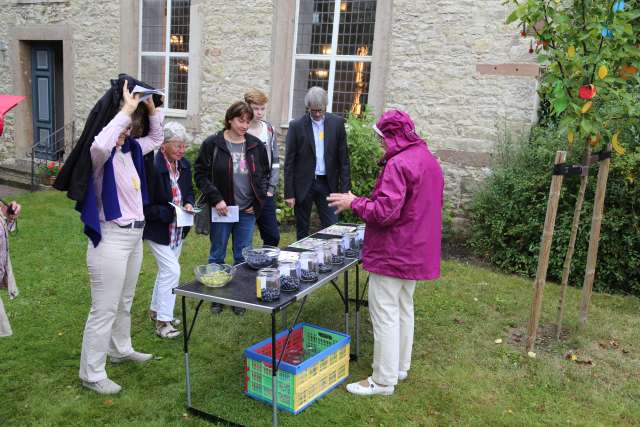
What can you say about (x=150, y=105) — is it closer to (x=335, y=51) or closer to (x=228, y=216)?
(x=228, y=216)

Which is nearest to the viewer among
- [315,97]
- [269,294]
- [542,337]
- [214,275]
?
[269,294]

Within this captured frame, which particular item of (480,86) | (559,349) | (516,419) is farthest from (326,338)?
(480,86)

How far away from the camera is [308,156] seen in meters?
5.34

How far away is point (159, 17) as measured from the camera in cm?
1036

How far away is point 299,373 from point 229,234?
5.79 feet

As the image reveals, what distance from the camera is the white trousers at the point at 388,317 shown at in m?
3.38

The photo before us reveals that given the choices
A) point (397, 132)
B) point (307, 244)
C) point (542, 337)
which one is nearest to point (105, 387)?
point (307, 244)

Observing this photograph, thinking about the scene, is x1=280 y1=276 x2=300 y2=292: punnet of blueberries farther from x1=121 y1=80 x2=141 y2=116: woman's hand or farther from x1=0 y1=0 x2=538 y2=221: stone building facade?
x1=0 y1=0 x2=538 y2=221: stone building facade

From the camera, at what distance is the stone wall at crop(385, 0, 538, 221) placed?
692 centimetres

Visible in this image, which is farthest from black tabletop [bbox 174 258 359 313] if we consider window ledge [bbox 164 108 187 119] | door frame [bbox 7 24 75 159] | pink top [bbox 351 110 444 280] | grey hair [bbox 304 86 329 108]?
door frame [bbox 7 24 75 159]

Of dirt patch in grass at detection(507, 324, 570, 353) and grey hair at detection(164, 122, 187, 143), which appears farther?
dirt patch in grass at detection(507, 324, 570, 353)

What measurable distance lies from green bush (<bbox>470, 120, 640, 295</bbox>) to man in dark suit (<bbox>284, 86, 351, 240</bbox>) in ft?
7.24

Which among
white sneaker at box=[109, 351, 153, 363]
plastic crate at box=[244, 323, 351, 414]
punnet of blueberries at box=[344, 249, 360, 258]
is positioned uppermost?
punnet of blueberries at box=[344, 249, 360, 258]

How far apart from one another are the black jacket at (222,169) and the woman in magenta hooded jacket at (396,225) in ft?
4.42
